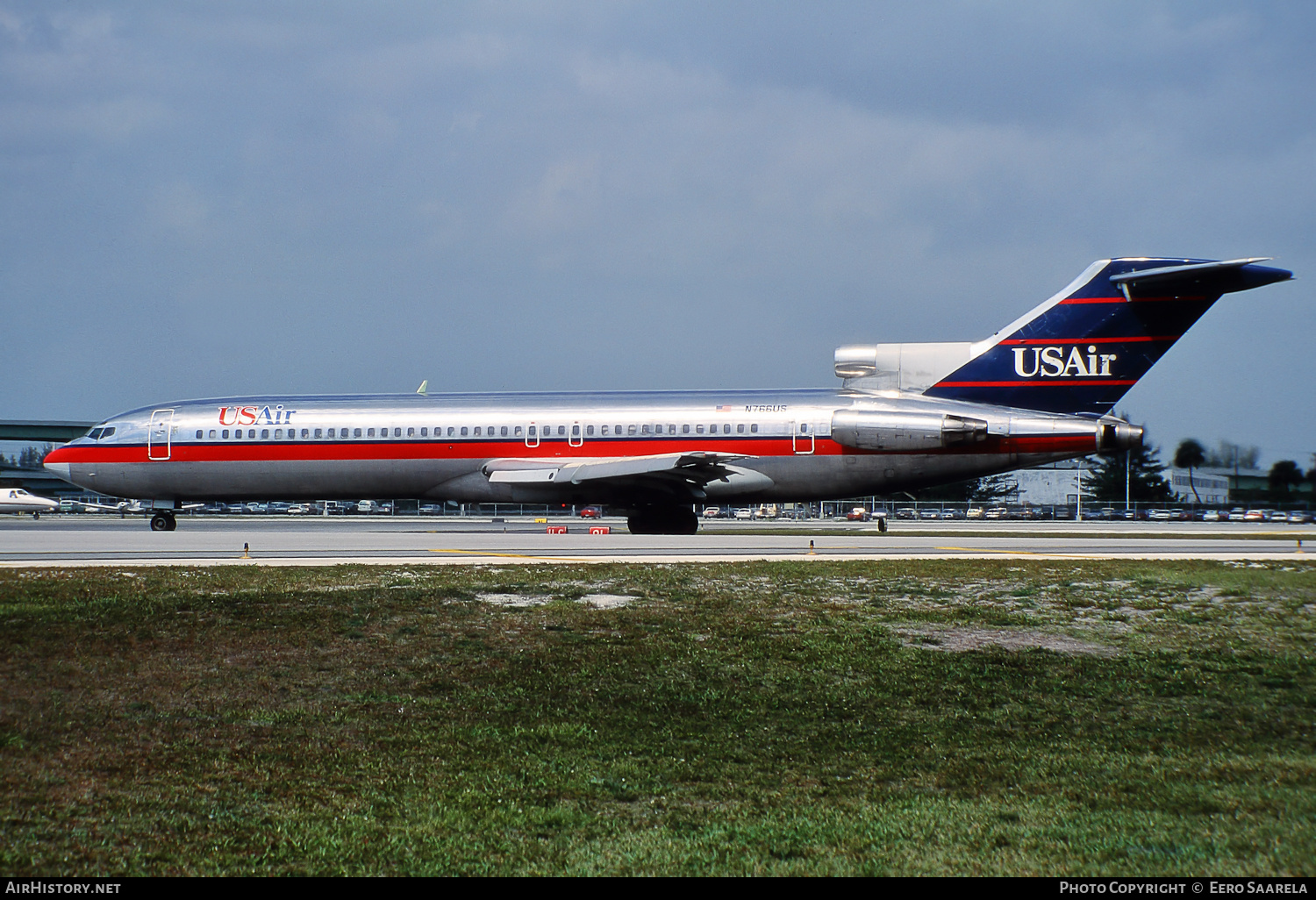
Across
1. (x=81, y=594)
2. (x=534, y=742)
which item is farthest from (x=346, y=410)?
(x=534, y=742)

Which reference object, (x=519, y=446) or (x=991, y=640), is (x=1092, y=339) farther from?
(x=991, y=640)

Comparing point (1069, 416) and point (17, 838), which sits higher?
point (1069, 416)

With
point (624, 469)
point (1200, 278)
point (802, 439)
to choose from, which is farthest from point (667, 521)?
point (1200, 278)

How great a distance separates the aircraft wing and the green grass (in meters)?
12.9

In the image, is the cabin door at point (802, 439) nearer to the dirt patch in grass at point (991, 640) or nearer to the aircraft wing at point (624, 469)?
the aircraft wing at point (624, 469)

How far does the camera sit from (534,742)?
7.58 metres

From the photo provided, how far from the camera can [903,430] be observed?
1057 inches

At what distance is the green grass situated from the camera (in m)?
5.57

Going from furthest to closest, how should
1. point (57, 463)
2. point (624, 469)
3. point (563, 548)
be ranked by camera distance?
point (57, 463) → point (624, 469) → point (563, 548)

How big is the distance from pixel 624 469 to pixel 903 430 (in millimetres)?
7547

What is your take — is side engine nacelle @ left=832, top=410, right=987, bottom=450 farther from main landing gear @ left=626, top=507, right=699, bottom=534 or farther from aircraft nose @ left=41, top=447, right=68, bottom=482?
aircraft nose @ left=41, top=447, right=68, bottom=482

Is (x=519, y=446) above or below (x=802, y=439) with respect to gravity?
below
